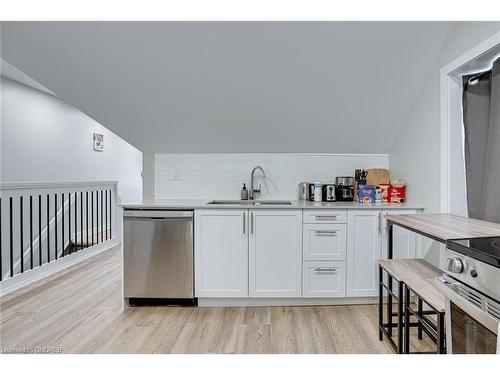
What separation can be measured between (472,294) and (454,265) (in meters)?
0.13

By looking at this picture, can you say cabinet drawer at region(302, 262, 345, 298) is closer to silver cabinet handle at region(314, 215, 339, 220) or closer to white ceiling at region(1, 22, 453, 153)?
silver cabinet handle at region(314, 215, 339, 220)

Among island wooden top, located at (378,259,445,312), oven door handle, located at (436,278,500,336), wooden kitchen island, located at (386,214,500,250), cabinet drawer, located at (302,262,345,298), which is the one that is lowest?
cabinet drawer, located at (302,262,345,298)

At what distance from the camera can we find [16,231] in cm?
423

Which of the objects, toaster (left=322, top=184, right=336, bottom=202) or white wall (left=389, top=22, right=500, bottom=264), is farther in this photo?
toaster (left=322, top=184, right=336, bottom=202)

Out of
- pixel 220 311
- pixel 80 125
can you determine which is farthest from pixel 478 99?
pixel 80 125

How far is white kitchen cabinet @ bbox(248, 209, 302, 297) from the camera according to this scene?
277 cm

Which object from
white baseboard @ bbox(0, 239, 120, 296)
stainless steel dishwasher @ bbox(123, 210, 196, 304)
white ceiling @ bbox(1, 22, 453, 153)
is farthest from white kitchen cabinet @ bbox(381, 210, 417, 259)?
white baseboard @ bbox(0, 239, 120, 296)

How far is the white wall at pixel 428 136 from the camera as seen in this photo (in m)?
2.24

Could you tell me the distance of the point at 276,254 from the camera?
2.77 meters

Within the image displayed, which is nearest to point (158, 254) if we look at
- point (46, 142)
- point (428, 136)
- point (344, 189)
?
point (344, 189)

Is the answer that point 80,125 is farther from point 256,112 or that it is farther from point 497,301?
point 497,301

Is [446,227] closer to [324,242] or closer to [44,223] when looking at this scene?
[324,242]

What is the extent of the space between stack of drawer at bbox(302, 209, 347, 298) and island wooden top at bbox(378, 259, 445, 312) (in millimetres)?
626
